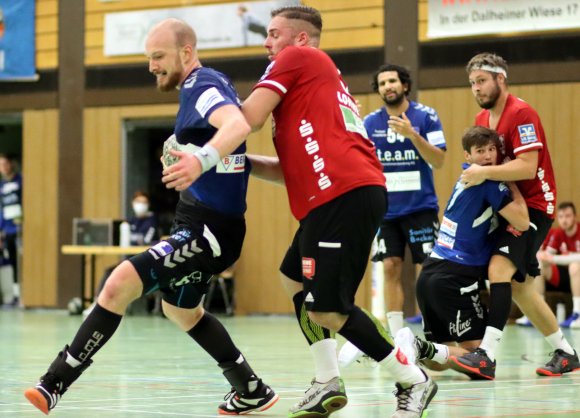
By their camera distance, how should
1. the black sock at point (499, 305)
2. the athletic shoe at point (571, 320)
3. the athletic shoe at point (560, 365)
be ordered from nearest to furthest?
1. the black sock at point (499, 305)
2. the athletic shoe at point (560, 365)
3. the athletic shoe at point (571, 320)

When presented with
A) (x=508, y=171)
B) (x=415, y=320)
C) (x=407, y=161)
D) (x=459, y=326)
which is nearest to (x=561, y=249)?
(x=415, y=320)

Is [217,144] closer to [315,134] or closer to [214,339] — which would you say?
[315,134]

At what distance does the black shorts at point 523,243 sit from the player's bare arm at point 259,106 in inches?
102

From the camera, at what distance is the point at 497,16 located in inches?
539

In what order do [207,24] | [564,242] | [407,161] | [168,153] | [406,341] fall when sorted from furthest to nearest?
[207,24] < [564,242] < [407,161] < [406,341] < [168,153]

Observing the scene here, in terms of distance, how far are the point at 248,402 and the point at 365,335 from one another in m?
0.83

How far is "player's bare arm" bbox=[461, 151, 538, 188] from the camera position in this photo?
6.73m

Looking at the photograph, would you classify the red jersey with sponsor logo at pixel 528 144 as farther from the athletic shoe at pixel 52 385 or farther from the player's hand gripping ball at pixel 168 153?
the athletic shoe at pixel 52 385

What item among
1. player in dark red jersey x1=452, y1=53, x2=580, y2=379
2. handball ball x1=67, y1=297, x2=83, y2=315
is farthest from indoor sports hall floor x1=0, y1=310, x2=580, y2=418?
handball ball x1=67, y1=297, x2=83, y2=315

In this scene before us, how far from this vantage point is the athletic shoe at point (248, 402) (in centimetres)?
516

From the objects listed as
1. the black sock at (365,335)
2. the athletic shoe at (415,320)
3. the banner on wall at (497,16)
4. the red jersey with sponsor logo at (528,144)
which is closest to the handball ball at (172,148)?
the black sock at (365,335)

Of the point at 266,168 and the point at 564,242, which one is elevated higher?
the point at 266,168

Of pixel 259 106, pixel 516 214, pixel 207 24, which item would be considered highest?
pixel 207 24

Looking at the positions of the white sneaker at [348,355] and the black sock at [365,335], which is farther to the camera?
the white sneaker at [348,355]
